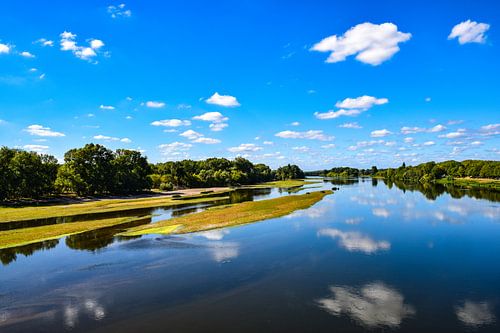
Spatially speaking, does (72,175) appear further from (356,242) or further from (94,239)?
(356,242)

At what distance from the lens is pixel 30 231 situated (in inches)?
1698

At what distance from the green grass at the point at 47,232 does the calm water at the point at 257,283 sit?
11.3ft

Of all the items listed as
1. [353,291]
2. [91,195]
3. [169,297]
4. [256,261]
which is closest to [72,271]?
[169,297]

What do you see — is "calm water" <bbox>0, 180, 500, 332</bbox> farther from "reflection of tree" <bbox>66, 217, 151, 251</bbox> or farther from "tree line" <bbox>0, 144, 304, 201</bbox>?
"tree line" <bbox>0, 144, 304, 201</bbox>

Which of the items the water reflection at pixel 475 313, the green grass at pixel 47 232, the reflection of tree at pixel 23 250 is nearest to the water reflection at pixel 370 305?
the water reflection at pixel 475 313

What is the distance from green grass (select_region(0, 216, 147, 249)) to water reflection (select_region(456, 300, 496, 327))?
41.4 meters

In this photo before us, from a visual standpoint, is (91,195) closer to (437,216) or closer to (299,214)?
(299,214)

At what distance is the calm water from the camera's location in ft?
55.1

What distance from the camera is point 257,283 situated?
22.3 m

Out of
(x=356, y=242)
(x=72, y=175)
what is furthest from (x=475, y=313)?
(x=72, y=175)

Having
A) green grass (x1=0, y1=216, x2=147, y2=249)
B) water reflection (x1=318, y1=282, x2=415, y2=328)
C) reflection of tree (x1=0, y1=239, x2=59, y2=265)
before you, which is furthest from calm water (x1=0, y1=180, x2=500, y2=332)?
green grass (x1=0, y1=216, x2=147, y2=249)

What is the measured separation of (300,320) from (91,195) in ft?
347

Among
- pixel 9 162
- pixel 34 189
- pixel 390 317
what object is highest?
pixel 9 162

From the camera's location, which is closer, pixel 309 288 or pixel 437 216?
Result: pixel 309 288
